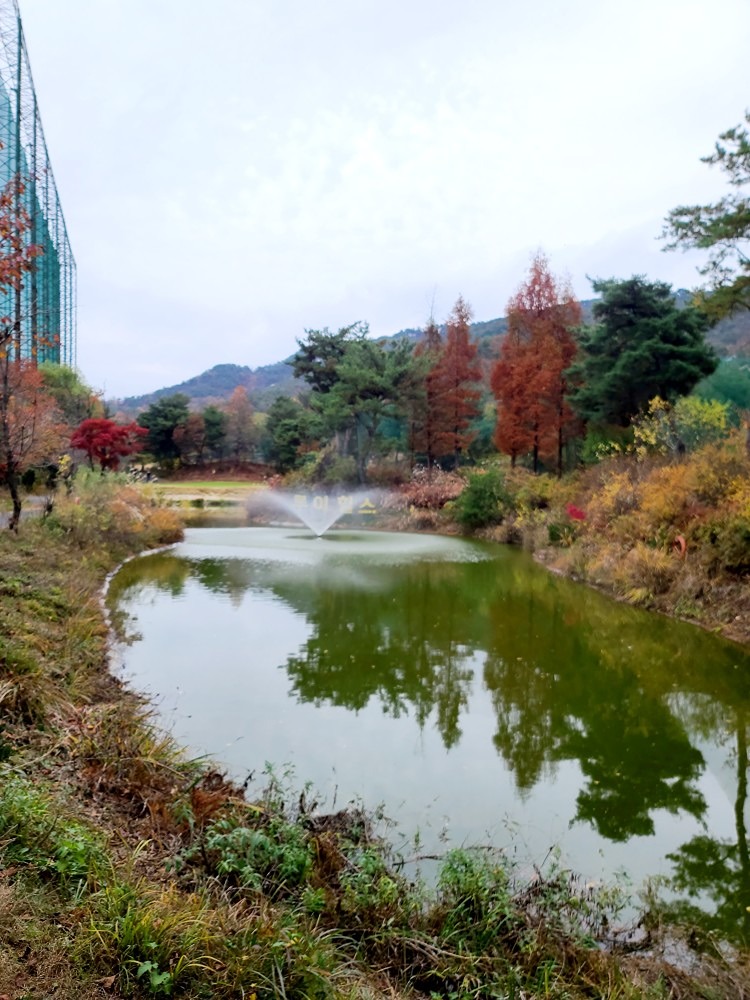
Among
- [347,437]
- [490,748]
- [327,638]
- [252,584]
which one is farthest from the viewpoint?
[347,437]

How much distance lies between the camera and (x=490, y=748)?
503 cm

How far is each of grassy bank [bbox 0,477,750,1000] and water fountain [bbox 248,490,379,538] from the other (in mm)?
18980

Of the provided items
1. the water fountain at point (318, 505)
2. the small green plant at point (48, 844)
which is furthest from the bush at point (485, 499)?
the small green plant at point (48, 844)

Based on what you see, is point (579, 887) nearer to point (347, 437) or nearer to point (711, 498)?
point (711, 498)

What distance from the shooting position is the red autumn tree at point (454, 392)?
2602 centimetres

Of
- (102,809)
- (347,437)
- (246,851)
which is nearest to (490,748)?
(246,851)

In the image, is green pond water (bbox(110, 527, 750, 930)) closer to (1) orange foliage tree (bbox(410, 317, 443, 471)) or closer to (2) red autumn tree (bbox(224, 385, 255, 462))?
(1) orange foliage tree (bbox(410, 317, 443, 471))

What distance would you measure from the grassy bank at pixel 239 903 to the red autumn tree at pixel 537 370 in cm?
1833

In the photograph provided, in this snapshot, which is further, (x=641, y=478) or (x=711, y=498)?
(x=641, y=478)

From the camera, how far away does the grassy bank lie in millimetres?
2113

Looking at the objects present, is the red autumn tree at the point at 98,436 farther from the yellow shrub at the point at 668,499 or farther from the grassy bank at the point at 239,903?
the grassy bank at the point at 239,903

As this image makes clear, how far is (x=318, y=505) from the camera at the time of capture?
25.0 metres

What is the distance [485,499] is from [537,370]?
18.6 ft

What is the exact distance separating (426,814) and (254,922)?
69.0 inches
